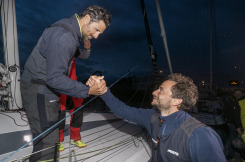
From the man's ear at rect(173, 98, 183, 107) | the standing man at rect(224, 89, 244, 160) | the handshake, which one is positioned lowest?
the standing man at rect(224, 89, 244, 160)

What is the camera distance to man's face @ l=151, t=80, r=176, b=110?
66.9 inches

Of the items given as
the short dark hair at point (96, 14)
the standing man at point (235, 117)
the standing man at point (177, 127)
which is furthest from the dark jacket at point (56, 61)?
the standing man at point (235, 117)

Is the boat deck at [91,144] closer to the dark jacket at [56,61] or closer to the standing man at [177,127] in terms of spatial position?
the standing man at [177,127]

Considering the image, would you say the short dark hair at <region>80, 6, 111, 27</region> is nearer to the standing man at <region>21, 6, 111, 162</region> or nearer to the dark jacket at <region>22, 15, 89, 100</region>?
the standing man at <region>21, 6, 111, 162</region>

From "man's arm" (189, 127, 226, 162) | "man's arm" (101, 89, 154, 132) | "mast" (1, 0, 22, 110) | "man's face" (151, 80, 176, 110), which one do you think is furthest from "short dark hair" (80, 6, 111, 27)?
"mast" (1, 0, 22, 110)

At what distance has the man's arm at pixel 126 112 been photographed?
1.86 meters

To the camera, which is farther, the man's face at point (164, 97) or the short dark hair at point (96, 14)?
the man's face at point (164, 97)

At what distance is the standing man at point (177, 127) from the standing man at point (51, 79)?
0.31 meters

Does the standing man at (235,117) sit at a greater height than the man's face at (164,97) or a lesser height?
lesser

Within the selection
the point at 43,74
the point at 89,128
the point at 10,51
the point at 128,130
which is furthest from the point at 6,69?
the point at 128,130

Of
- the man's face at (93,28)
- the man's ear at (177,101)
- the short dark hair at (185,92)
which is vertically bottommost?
the man's ear at (177,101)

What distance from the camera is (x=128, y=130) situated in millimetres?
3186

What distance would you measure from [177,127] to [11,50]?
3.74m

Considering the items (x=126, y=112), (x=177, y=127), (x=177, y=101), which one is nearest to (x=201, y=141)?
(x=177, y=127)
